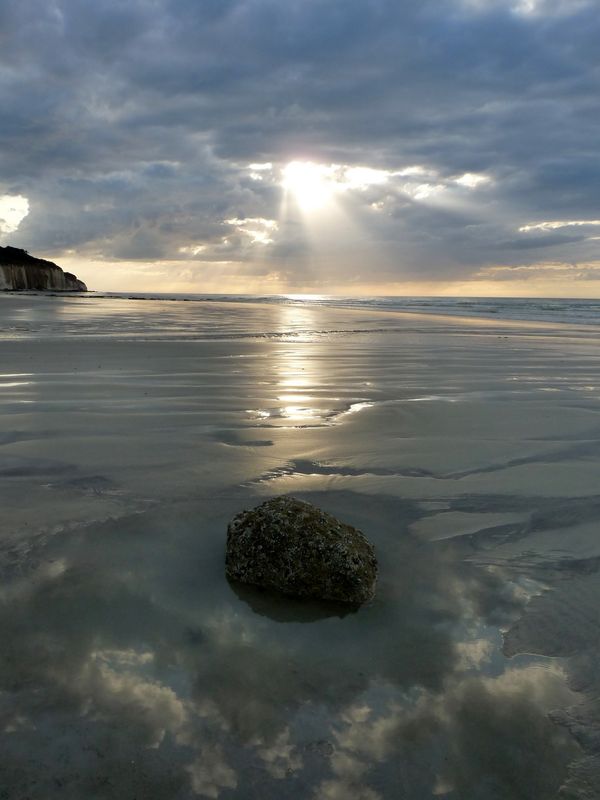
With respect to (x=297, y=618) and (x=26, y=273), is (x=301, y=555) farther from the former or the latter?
(x=26, y=273)

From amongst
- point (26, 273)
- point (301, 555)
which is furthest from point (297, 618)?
point (26, 273)

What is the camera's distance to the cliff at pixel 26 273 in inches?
3006

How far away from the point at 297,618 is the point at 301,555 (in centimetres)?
36

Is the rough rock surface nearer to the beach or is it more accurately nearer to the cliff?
the beach

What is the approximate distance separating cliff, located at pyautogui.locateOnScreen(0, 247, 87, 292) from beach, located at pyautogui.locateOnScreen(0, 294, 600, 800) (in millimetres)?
79224

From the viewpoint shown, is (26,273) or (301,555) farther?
(26,273)

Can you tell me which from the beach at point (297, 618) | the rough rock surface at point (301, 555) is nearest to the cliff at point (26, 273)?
the beach at point (297, 618)

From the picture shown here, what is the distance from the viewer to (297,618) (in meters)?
3.15

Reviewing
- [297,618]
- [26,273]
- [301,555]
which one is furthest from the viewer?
[26,273]

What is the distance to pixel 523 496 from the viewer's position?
487 cm

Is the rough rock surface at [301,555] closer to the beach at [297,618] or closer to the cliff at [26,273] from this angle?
the beach at [297,618]

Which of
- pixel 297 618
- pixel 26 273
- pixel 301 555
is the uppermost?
pixel 26 273

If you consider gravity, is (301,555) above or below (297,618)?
above

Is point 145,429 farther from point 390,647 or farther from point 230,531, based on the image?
point 390,647
